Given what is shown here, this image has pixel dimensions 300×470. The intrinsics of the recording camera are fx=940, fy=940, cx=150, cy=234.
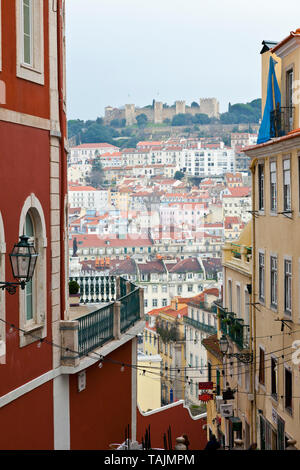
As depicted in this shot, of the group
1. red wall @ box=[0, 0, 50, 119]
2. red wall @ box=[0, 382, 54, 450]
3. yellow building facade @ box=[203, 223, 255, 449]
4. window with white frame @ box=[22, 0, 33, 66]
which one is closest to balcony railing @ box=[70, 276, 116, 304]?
red wall @ box=[0, 382, 54, 450]

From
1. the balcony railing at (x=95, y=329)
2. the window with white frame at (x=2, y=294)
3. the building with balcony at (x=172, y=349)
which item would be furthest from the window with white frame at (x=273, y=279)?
the building with balcony at (x=172, y=349)

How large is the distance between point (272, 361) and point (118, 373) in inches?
255

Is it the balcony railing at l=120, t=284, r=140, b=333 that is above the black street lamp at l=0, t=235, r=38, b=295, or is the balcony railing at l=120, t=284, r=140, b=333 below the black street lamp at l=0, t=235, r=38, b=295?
below

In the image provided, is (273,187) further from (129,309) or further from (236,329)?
(129,309)

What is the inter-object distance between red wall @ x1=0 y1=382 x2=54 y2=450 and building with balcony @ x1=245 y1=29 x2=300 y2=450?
23.8 feet

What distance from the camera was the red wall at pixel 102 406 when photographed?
40.7 ft

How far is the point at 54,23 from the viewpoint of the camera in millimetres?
11984

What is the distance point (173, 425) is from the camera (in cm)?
2647

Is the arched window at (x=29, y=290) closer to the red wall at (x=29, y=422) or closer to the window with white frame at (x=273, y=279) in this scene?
the red wall at (x=29, y=422)

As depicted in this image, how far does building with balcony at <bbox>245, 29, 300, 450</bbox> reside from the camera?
1803cm

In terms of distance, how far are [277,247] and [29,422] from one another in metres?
9.60

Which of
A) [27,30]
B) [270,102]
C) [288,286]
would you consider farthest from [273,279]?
[27,30]

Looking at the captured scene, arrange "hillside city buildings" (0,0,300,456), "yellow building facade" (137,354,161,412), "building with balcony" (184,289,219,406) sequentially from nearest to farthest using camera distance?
"hillside city buildings" (0,0,300,456) → "yellow building facade" (137,354,161,412) → "building with balcony" (184,289,219,406)

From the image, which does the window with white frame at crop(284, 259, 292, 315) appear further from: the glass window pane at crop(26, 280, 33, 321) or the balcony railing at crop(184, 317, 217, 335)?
the balcony railing at crop(184, 317, 217, 335)
